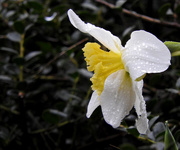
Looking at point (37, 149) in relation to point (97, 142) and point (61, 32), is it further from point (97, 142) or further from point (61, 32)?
point (61, 32)

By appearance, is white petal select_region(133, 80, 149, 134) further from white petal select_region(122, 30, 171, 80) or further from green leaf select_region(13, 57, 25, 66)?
green leaf select_region(13, 57, 25, 66)

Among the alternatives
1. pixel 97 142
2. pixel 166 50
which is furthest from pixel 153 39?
pixel 97 142

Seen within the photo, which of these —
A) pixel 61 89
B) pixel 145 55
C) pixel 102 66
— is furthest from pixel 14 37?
pixel 145 55

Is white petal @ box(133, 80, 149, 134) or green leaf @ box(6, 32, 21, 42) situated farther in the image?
green leaf @ box(6, 32, 21, 42)

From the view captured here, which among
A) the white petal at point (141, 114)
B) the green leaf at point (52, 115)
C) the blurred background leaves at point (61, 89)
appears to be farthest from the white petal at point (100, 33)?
the green leaf at point (52, 115)

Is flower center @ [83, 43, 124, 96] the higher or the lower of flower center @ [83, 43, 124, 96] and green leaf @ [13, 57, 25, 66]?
the higher

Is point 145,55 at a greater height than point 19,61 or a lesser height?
greater

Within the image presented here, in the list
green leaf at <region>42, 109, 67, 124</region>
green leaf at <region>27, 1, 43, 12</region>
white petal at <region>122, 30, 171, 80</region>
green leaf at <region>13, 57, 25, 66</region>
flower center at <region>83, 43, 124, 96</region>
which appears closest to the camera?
white petal at <region>122, 30, 171, 80</region>

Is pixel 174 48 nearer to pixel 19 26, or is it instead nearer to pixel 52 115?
pixel 52 115

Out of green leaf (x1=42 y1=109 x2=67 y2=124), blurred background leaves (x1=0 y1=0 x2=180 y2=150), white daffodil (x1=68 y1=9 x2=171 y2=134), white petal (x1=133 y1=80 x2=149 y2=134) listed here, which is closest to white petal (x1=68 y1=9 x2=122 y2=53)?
white daffodil (x1=68 y1=9 x2=171 y2=134)
